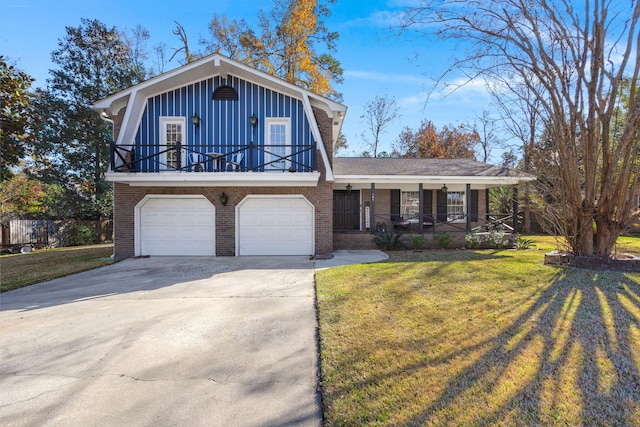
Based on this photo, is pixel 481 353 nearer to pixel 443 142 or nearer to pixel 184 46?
pixel 184 46

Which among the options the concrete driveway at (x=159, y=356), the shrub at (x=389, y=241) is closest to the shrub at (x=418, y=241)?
the shrub at (x=389, y=241)

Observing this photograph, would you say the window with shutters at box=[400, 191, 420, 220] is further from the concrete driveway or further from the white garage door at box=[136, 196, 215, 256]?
the concrete driveway

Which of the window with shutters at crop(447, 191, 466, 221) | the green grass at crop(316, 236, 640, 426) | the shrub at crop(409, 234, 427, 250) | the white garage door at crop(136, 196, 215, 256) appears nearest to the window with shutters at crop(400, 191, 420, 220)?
the window with shutters at crop(447, 191, 466, 221)

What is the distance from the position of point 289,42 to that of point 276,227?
597 inches

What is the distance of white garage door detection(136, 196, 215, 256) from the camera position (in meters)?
10.5

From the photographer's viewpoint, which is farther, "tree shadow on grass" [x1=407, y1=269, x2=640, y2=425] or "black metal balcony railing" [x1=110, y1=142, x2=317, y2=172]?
"black metal balcony railing" [x1=110, y1=142, x2=317, y2=172]

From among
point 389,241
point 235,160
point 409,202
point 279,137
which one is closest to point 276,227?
point 235,160

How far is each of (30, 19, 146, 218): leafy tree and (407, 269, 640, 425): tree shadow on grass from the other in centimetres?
2282

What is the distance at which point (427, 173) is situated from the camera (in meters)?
12.9

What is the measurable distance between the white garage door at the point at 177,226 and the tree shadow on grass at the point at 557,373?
30.4 feet

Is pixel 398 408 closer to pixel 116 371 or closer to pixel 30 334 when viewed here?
pixel 116 371

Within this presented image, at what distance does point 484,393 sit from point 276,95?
10413mm

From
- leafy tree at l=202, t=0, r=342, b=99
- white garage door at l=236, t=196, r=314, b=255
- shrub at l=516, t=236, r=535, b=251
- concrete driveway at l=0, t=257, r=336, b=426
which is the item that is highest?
leafy tree at l=202, t=0, r=342, b=99

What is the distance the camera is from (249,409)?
95.7 inches
